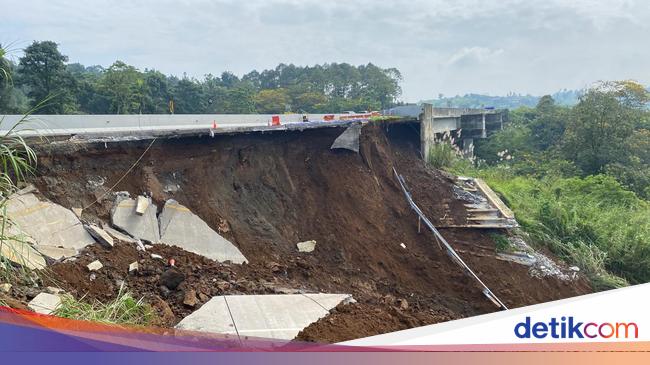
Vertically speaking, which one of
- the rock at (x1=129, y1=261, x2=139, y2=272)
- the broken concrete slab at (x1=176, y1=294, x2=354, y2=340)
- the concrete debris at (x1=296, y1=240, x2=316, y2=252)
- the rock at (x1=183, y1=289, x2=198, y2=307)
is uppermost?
the rock at (x1=129, y1=261, x2=139, y2=272)

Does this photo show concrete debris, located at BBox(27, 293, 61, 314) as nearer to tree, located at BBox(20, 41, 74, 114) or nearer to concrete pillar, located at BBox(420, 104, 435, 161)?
concrete pillar, located at BBox(420, 104, 435, 161)

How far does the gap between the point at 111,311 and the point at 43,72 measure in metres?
20.7

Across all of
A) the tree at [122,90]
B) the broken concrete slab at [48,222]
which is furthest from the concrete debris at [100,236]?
the tree at [122,90]

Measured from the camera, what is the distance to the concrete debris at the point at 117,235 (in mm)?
7289

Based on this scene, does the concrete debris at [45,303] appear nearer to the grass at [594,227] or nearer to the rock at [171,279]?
the rock at [171,279]

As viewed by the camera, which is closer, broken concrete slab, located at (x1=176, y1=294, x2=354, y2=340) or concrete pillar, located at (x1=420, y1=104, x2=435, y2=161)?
broken concrete slab, located at (x1=176, y1=294, x2=354, y2=340)

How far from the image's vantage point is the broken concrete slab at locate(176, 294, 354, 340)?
508 centimetres

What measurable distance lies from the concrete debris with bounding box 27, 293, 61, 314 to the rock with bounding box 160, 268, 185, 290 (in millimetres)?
1426

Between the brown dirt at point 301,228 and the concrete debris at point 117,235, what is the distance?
0.82 ft

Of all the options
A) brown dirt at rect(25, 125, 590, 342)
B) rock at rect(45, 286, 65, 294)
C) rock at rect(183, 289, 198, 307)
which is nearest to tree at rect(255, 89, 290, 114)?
brown dirt at rect(25, 125, 590, 342)

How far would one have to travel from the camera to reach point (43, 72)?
21.3m

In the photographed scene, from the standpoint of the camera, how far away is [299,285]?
7.82 m

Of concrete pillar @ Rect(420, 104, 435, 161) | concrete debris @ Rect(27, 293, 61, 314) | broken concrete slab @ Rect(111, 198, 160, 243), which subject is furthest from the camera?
concrete pillar @ Rect(420, 104, 435, 161)

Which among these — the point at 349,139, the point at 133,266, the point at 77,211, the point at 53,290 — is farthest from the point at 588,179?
the point at 53,290
